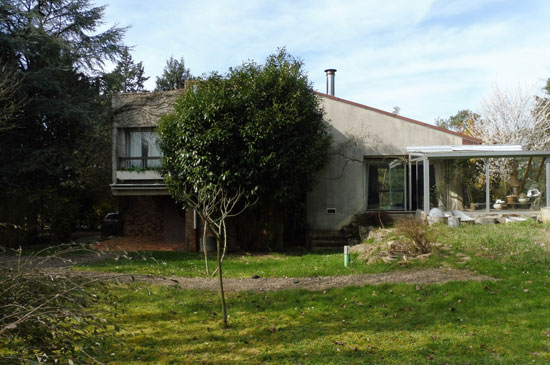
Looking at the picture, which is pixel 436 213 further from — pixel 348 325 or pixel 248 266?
pixel 348 325

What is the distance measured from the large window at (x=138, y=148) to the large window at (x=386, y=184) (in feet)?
27.0

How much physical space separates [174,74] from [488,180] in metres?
33.1

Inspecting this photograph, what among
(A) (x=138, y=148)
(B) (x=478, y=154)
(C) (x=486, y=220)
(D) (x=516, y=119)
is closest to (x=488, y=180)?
(B) (x=478, y=154)

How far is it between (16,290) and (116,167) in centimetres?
1351

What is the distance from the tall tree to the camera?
49.8ft

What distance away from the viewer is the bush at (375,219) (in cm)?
1455

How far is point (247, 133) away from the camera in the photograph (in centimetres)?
1220

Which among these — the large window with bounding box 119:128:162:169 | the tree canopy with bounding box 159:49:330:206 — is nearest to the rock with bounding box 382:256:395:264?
the tree canopy with bounding box 159:49:330:206

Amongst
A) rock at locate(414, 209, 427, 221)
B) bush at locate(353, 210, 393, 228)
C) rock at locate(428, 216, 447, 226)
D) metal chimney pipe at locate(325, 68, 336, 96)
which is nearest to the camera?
rock at locate(428, 216, 447, 226)

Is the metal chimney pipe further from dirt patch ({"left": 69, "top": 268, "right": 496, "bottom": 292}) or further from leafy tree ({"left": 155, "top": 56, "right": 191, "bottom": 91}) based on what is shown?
leafy tree ({"left": 155, "top": 56, "right": 191, "bottom": 91})

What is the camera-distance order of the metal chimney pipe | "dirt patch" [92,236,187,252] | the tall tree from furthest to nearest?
the metal chimney pipe → "dirt patch" [92,236,187,252] → the tall tree

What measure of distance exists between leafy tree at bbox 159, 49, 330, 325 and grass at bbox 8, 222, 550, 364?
4.54m

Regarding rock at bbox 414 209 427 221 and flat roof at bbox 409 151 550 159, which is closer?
flat roof at bbox 409 151 550 159

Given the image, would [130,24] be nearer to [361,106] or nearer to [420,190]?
[361,106]
